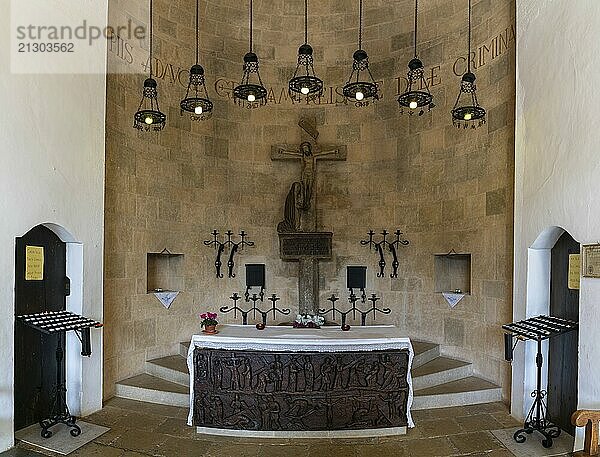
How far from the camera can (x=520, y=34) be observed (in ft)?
19.0

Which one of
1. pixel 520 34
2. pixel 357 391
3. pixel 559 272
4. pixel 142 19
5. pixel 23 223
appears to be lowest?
pixel 357 391

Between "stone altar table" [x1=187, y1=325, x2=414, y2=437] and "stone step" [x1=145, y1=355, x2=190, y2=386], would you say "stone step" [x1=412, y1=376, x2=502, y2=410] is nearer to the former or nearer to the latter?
"stone altar table" [x1=187, y1=325, x2=414, y2=437]

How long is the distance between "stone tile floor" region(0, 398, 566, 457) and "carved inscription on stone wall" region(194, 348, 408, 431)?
187 mm

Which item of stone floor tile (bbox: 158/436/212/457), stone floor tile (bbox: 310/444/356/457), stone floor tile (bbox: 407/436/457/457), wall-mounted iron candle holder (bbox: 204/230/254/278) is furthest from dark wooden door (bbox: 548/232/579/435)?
wall-mounted iron candle holder (bbox: 204/230/254/278)

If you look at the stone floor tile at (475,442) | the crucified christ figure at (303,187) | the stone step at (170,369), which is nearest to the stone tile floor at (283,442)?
the stone floor tile at (475,442)

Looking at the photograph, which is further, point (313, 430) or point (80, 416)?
point (80, 416)

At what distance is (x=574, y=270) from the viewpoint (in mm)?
4887

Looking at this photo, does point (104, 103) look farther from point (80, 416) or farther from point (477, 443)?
point (477, 443)

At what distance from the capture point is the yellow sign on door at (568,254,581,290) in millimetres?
4832

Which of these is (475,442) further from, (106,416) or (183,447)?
(106,416)

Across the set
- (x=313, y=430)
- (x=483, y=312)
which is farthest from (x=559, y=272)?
(x=313, y=430)

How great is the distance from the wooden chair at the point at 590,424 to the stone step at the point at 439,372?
2.75m

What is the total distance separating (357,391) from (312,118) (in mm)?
4646

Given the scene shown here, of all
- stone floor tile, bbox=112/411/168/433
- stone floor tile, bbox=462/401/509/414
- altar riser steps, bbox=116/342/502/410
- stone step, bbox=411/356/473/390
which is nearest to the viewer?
stone floor tile, bbox=112/411/168/433
